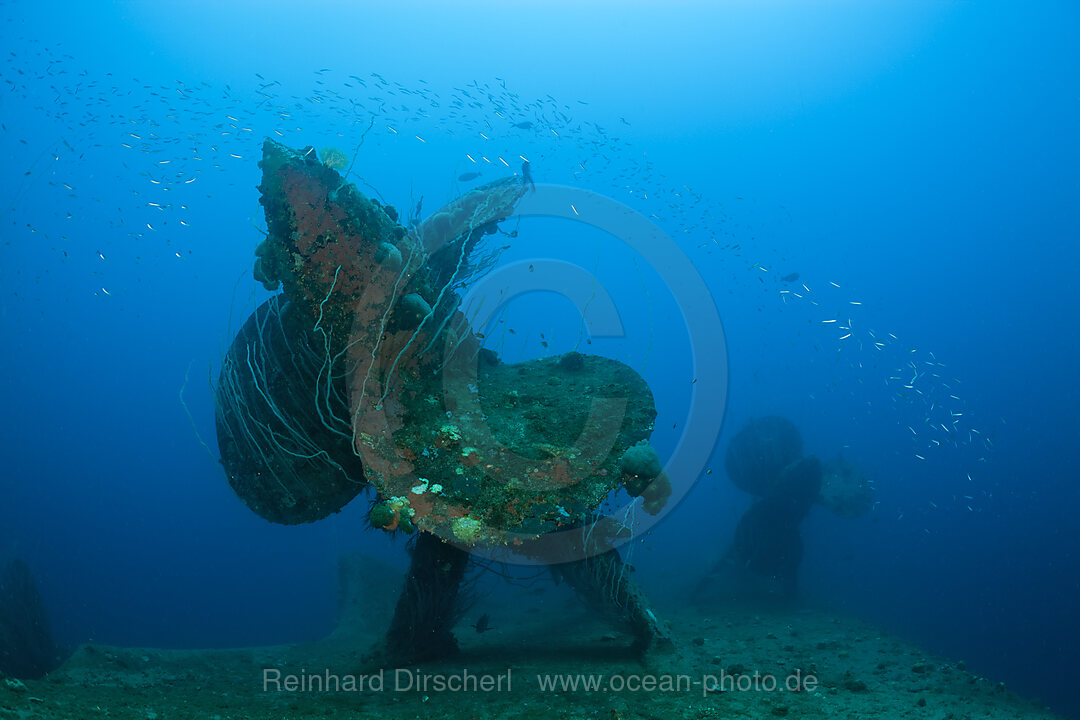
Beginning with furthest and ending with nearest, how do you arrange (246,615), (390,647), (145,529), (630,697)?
(145,529) < (246,615) < (390,647) < (630,697)

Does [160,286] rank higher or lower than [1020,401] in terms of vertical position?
higher

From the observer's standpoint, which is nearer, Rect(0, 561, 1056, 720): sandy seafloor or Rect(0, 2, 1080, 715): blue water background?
Rect(0, 561, 1056, 720): sandy seafloor

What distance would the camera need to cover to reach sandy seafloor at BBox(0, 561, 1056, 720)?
373 cm

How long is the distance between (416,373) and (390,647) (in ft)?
12.3

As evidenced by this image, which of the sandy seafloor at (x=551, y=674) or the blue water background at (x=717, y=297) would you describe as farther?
the blue water background at (x=717, y=297)

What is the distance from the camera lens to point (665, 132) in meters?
57.0

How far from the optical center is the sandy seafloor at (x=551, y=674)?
373 centimetres

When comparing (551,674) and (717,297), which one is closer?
(551,674)

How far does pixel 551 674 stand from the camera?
491 centimetres

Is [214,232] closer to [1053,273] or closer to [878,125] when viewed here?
[878,125]

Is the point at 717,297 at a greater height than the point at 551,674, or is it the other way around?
the point at 717,297

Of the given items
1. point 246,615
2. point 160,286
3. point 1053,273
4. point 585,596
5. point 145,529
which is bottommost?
point 246,615

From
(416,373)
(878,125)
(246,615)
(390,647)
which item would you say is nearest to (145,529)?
(246,615)

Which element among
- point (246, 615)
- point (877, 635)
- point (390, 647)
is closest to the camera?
point (390, 647)
